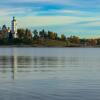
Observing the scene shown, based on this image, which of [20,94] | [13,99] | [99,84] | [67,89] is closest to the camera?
[13,99]

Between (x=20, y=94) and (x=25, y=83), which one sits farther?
(x=25, y=83)

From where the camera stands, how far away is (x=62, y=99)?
28422 mm

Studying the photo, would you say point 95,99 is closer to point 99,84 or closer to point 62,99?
point 62,99

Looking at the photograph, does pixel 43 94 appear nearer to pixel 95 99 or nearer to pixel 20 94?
pixel 20 94

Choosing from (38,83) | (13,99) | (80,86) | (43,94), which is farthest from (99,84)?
(13,99)

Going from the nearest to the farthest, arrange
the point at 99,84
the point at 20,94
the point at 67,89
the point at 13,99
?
the point at 13,99 < the point at 20,94 < the point at 67,89 < the point at 99,84

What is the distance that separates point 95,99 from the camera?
28.6 metres

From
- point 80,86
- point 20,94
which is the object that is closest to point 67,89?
point 80,86

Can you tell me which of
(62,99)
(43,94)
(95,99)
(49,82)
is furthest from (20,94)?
(49,82)

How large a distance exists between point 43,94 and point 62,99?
2385mm

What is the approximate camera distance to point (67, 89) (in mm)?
33062

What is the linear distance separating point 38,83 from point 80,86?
13.7ft

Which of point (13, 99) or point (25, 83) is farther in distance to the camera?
point (25, 83)

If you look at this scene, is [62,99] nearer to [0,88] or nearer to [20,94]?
[20,94]
